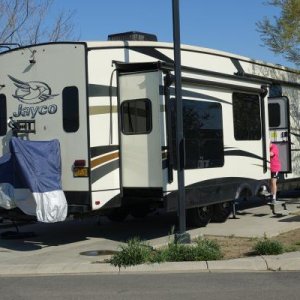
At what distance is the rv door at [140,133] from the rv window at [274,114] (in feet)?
18.2

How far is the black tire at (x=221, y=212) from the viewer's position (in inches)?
485

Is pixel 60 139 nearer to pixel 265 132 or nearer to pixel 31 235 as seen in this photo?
pixel 31 235

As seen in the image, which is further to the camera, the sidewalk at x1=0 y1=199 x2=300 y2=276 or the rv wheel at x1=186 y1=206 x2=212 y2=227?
the rv wheel at x1=186 y1=206 x2=212 y2=227

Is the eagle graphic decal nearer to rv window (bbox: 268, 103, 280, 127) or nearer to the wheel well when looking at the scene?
the wheel well

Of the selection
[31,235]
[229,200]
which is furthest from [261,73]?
[31,235]

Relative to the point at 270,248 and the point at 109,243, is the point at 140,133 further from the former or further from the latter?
the point at 270,248

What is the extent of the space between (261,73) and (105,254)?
6.90 metres

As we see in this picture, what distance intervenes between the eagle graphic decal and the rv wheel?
371cm

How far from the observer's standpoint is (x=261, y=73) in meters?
14.2

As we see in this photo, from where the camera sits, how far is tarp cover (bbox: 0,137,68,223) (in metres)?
9.59

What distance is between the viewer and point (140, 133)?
1023 cm

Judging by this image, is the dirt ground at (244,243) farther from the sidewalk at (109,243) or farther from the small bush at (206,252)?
the sidewalk at (109,243)

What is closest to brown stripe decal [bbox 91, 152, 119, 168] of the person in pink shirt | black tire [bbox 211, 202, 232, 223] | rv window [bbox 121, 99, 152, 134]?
rv window [bbox 121, 99, 152, 134]

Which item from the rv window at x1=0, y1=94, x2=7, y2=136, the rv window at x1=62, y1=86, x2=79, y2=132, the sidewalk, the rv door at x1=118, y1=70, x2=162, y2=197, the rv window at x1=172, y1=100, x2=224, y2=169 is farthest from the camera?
the rv window at x1=0, y1=94, x2=7, y2=136
